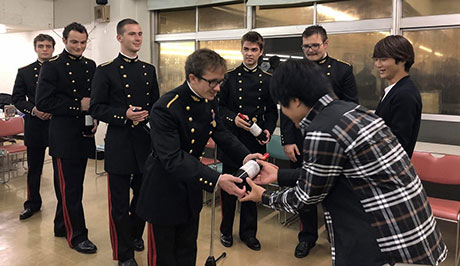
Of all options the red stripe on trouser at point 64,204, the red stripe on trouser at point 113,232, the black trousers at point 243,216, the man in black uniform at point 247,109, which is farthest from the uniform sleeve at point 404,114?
the red stripe on trouser at point 64,204

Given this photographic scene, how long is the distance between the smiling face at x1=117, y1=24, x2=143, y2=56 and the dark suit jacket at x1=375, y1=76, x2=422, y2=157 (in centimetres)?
170

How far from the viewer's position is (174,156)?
5.90 feet

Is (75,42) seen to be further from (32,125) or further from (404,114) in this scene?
(404,114)

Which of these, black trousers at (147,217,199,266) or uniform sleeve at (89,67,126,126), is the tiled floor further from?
uniform sleeve at (89,67,126,126)

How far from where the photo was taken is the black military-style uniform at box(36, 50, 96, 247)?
2.94 metres

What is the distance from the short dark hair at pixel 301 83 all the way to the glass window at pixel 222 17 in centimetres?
402

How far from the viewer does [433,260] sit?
1.37m

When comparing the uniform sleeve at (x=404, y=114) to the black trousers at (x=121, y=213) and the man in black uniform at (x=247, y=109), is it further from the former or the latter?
the black trousers at (x=121, y=213)

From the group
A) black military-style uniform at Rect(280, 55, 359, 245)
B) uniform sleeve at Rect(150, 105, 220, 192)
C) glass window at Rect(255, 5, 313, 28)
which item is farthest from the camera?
glass window at Rect(255, 5, 313, 28)

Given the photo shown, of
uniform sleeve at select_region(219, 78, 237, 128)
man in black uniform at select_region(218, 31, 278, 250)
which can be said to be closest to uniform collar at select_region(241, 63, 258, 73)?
man in black uniform at select_region(218, 31, 278, 250)

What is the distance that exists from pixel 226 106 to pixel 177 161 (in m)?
1.52

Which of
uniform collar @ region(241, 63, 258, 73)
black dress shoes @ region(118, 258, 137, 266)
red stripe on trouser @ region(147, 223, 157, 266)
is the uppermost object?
uniform collar @ region(241, 63, 258, 73)

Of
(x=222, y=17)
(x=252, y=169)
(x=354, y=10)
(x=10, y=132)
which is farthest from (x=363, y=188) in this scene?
(x=10, y=132)

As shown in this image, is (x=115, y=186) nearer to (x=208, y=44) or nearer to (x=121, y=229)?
(x=121, y=229)
